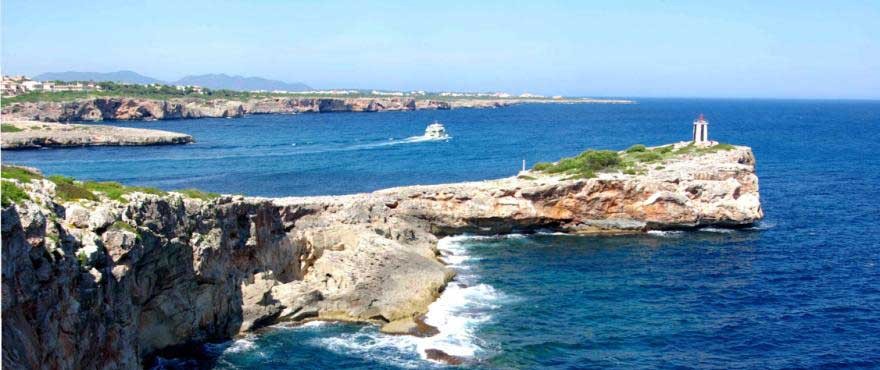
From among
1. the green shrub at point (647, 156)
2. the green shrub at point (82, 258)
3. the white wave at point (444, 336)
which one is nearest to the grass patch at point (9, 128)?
the green shrub at point (647, 156)

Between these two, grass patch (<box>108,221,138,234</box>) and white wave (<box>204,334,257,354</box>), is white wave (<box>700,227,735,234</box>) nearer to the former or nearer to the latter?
white wave (<box>204,334,257,354</box>)

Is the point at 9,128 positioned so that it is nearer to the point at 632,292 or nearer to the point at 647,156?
the point at 647,156

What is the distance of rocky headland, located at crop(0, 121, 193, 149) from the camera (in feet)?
372

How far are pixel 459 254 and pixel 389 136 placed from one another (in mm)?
89040

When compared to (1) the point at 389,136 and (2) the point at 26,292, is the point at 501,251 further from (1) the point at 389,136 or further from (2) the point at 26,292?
(1) the point at 389,136

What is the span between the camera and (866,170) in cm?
8238

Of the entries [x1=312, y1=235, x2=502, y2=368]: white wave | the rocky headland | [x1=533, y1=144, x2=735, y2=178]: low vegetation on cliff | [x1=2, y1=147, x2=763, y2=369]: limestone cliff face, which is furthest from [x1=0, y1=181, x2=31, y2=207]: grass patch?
the rocky headland

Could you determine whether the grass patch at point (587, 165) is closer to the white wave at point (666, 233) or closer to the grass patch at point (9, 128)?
the white wave at point (666, 233)

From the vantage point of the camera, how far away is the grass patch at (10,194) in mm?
18828

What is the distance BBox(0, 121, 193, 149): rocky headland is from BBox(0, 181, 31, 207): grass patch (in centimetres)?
10057

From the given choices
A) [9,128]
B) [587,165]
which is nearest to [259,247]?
[587,165]

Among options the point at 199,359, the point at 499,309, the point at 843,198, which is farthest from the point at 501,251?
the point at 843,198

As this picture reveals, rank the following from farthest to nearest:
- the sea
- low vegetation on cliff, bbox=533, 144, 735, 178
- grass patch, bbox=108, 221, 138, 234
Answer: low vegetation on cliff, bbox=533, 144, 735, 178
the sea
grass patch, bbox=108, 221, 138, 234

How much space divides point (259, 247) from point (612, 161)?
3371 centimetres
